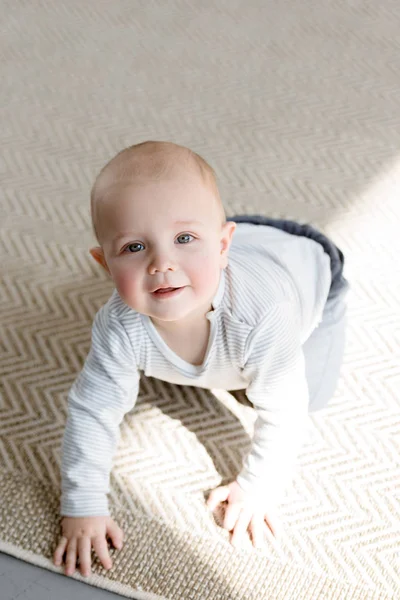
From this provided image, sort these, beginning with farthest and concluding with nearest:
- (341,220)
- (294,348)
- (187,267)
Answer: (341,220) < (294,348) < (187,267)

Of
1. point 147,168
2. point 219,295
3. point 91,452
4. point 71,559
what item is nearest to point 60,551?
point 71,559

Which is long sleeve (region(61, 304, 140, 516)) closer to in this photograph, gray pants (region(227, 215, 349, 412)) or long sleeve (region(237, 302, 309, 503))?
long sleeve (region(237, 302, 309, 503))

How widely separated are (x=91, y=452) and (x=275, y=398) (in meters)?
0.22

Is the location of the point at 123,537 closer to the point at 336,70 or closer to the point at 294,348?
the point at 294,348

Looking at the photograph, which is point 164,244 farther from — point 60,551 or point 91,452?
point 60,551

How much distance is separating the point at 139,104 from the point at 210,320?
80cm

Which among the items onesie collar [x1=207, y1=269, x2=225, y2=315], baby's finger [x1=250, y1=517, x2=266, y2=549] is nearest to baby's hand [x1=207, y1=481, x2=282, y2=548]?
baby's finger [x1=250, y1=517, x2=266, y2=549]

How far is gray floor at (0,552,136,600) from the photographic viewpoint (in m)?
0.90

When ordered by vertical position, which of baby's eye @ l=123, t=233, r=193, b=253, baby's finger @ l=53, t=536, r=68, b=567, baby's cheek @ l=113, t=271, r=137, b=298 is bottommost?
baby's finger @ l=53, t=536, r=68, b=567

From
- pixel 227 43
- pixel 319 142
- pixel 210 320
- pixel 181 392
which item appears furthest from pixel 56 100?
pixel 210 320

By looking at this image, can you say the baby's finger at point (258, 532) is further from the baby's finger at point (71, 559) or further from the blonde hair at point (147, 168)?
the blonde hair at point (147, 168)

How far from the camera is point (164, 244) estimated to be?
0.74 m

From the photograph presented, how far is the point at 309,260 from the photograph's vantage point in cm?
99

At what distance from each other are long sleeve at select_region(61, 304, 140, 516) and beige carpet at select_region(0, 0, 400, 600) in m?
0.06
